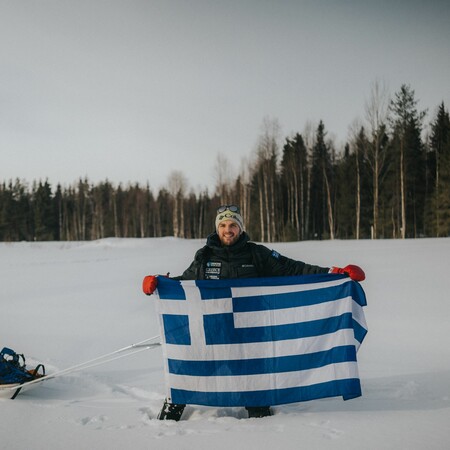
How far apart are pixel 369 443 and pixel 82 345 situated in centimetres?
473

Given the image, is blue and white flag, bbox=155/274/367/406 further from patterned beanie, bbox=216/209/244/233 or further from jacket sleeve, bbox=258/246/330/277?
patterned beanie, bbox=216/209/244/233

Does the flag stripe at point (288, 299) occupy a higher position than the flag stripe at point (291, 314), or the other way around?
the flag stripe at point (288, 299)

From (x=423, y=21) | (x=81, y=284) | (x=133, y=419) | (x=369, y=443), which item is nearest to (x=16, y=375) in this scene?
(x=133, y=419)

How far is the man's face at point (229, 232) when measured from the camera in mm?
3816

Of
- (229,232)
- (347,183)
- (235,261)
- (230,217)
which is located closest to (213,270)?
(235,261)

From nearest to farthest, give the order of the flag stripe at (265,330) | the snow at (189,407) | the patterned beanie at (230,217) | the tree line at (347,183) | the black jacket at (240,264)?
the snow at (189,407)
the flag stripe at (265,330)
the black jacket at (240,264)
the patterned beanie at (230,217)
the tree line at (347,183)

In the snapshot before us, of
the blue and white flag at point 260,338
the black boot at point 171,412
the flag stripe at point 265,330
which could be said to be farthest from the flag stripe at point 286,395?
the flag stripe at point 265,330

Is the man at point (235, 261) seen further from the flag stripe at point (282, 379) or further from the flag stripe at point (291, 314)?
the flag stripe at point (282, 379)

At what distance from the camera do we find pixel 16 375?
387 centimetres

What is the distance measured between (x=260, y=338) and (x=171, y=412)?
102cm

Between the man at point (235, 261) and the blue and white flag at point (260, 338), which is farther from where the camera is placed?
the man at point (235, 261)

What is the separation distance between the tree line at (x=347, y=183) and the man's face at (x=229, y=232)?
21.2 metres

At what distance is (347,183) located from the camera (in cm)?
3616

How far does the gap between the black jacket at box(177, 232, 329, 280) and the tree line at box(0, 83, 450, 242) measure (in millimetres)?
20947
